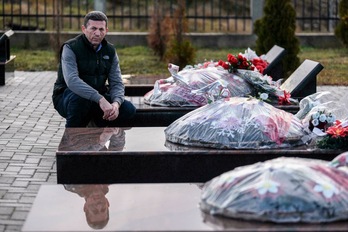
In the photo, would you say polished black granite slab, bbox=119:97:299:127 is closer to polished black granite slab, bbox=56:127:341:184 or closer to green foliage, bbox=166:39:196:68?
polished black granite slab, bbox=56:127:341:184

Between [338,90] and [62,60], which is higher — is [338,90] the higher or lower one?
the lower one

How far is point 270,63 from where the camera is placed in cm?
1148

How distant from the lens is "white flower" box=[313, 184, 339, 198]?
14.2 feet

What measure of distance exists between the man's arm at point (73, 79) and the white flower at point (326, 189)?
3.87 m

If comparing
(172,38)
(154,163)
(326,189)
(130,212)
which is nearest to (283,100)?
Answer: (154,163)

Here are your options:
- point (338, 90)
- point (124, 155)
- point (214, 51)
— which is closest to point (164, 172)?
point (124, 155)

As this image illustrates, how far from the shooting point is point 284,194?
170 inches

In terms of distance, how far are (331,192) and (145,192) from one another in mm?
1074

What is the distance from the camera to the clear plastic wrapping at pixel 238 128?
270 inches

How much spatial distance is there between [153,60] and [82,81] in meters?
10.3

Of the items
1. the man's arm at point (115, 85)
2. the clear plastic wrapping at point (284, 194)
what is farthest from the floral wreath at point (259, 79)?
the clear plastic wrapping at point (284, 194)

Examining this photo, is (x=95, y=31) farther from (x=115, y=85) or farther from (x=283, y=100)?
(x=283, y=100)

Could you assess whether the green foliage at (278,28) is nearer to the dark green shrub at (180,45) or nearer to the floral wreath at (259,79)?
the dark green shrub at (180,45)

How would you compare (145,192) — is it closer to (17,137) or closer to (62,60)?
(62,60)
